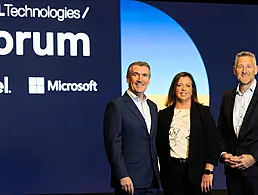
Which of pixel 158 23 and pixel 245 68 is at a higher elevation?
pixel 158 23

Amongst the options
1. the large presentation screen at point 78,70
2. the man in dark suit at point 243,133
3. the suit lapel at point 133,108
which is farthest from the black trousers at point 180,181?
the large presentation screen at point 78,70

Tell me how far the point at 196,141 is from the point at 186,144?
0.07m

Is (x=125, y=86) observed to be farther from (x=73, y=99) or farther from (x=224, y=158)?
(x=224, y=158)

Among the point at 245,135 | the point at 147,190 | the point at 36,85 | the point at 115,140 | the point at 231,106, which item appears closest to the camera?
the point at 115,140

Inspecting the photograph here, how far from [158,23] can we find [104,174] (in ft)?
5.37

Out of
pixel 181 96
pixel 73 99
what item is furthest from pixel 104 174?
pixel 181 96

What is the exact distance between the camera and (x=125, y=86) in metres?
5.42

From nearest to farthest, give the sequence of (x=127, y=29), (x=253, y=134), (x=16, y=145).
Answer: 1. (x=253, y=134)
2. (x=16, y=145)
3. (x=127, y=29)

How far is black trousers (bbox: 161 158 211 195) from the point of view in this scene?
11.7 feet

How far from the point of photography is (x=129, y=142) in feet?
11.1

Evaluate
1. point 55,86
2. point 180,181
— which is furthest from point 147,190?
point 55,86

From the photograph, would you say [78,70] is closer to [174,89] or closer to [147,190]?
[174,89]

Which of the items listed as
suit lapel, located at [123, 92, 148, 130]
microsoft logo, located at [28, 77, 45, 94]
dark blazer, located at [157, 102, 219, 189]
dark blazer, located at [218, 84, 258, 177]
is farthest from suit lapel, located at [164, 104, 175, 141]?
microsoft logo, located at [28, 77, 45, 94]

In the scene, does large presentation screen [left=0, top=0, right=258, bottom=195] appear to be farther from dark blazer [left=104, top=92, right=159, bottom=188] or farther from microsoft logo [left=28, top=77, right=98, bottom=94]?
dark blazer [left=104, top=92, right=159, bottom=188]
